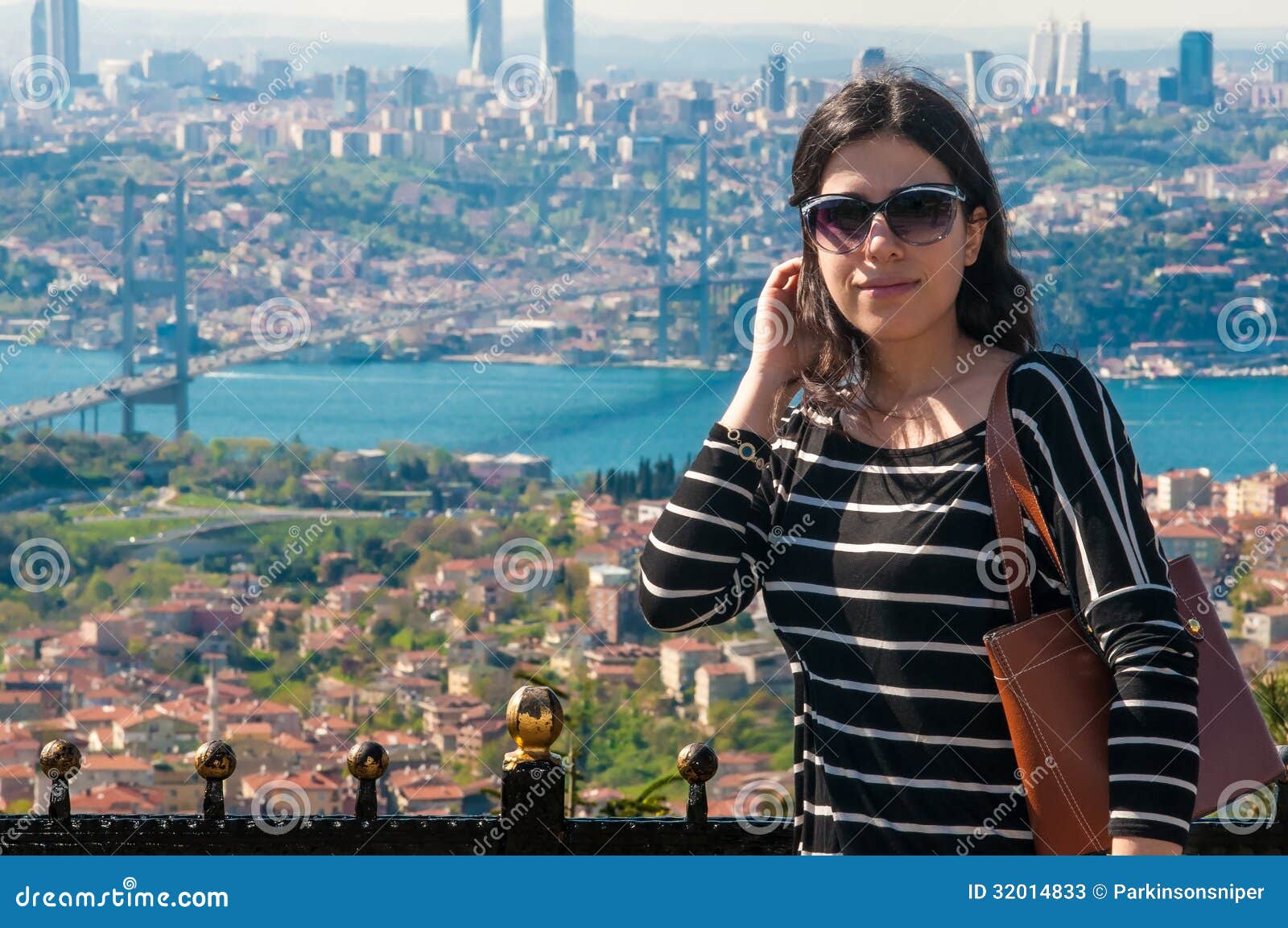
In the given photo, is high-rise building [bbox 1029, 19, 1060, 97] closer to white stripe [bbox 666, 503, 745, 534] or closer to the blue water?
the blue water

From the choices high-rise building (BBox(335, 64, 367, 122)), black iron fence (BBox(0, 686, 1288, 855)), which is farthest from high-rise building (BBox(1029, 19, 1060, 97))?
black iron fence (BBox(0, 686, 1288, 855))

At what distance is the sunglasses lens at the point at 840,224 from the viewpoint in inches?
56.1

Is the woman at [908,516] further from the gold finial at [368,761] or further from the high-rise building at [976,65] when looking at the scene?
the high-rise building at [976,65]

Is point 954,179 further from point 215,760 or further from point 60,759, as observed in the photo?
point 60,759

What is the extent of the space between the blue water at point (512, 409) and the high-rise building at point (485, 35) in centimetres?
879

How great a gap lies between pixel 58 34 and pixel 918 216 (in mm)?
34317

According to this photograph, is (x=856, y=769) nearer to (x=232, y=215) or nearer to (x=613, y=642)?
(x=613, y=642)

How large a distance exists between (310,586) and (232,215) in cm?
1210

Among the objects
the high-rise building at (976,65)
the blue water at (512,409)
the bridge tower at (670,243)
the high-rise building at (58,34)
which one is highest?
the high-rise building at (58,34)

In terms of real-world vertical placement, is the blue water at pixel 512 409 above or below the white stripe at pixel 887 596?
below

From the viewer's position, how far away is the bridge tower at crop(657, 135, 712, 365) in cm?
2480

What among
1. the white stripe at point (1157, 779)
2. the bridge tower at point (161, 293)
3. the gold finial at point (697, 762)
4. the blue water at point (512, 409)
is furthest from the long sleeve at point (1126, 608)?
the bridge tower at point (161, 293)

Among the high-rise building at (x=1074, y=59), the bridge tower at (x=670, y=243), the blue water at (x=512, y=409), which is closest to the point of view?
the blue water at (x=512, y=409)

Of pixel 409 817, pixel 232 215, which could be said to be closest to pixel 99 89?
pixel 232 215
